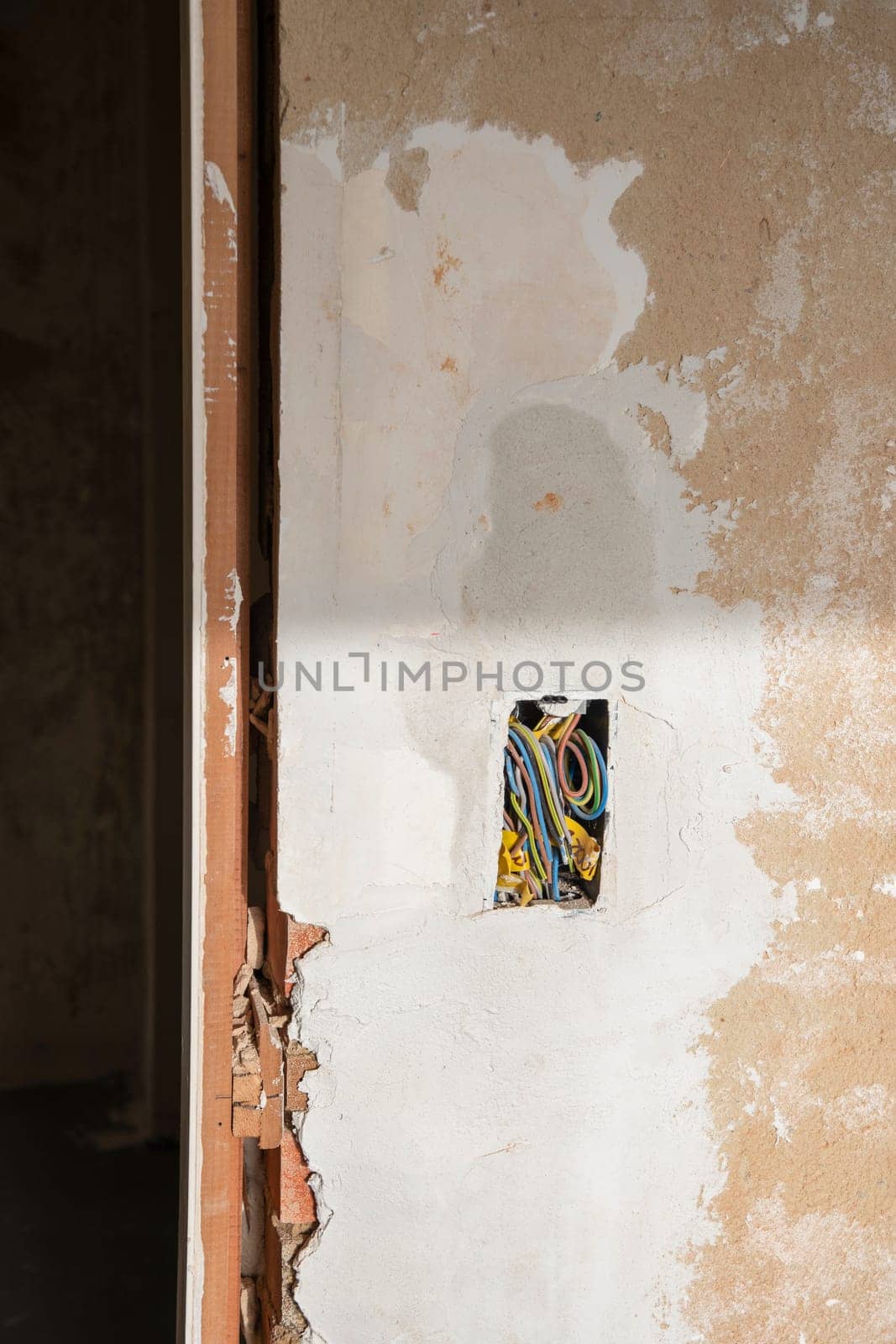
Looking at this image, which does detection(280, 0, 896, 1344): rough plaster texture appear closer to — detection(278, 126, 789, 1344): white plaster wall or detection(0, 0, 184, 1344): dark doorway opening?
detection(278, 126, 789, 1344): white plaster wall

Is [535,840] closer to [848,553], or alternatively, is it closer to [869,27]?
[848,553]

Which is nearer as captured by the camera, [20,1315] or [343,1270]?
[343,1270]

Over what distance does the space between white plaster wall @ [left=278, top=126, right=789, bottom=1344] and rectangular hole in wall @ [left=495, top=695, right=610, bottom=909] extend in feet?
0.12

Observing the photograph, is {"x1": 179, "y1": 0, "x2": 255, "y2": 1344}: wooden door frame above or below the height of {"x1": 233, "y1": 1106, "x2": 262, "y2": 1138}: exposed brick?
above

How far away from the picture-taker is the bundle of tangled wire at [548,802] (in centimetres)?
178

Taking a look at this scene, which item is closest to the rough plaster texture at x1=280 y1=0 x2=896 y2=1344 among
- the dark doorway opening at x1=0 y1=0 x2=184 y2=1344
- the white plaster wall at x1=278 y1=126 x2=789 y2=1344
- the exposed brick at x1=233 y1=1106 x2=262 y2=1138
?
the white plaster wall at x1=278 y1=126 x2=789 y2=1344

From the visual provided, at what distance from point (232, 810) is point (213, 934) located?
0.81ft

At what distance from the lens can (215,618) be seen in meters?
1.65

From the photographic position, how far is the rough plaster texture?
1.67 m

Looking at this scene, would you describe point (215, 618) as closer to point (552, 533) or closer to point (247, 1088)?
point (552, 533)

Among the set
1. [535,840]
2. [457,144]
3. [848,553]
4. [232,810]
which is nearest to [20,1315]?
[232,810]

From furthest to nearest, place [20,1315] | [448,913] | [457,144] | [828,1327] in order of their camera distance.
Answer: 1. [20,1315]
2. [828,1327]
3. [448,913]
4. [457,144]

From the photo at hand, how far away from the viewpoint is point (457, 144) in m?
1.65

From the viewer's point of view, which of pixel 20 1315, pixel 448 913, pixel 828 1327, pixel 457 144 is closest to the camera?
pixel 457 144
